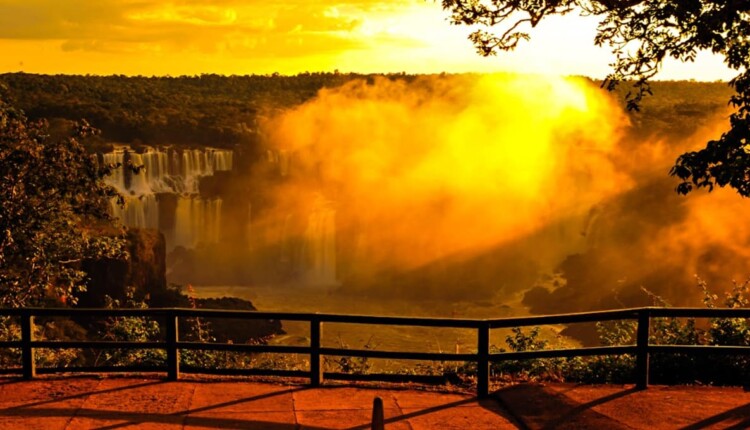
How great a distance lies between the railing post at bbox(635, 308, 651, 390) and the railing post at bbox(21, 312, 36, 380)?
8351 mm

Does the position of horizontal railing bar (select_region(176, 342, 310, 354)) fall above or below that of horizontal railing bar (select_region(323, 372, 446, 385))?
above

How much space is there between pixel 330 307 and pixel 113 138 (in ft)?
130

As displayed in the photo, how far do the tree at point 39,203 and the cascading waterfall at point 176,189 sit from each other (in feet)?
149

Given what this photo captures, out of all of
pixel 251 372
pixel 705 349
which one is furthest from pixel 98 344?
pixel 705 349

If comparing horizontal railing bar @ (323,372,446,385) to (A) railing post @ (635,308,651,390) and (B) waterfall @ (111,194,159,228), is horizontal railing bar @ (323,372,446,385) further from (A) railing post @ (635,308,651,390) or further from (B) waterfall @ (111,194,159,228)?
(B) waterfall @ (111,194,159,228)

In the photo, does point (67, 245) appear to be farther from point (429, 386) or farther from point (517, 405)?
point (517, 405)

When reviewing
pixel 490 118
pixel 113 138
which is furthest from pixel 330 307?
pixel 490 118

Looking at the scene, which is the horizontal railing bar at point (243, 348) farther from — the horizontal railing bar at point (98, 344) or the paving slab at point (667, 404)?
the paving slab at point (667, 404)

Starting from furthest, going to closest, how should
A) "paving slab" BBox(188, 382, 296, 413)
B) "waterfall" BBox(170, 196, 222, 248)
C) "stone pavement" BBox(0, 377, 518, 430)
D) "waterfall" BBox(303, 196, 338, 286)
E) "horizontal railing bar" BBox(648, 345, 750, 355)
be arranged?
"waterfall" BBox(303, 196, 338, 286)
"waterfall" BBox(170, 196, 222, 248)
"horizontal railing bar" BBox(648, 345, 750, 355)
"paving slab" BBox(188, 382, 296, 413)
"stone pavement" BBox(0, 377, 518, 430)

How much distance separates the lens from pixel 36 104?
9088 cm

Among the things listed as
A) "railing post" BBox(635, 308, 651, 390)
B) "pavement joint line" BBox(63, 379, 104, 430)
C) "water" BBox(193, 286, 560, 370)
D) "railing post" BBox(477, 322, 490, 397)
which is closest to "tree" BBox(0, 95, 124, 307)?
"pavement joint line" BBox(63, 379, 104, 430)

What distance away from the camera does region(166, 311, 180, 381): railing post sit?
11.3m

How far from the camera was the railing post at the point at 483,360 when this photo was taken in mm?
10850

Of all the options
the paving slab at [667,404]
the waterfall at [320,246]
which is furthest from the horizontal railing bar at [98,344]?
the waterfall at [320,246]
